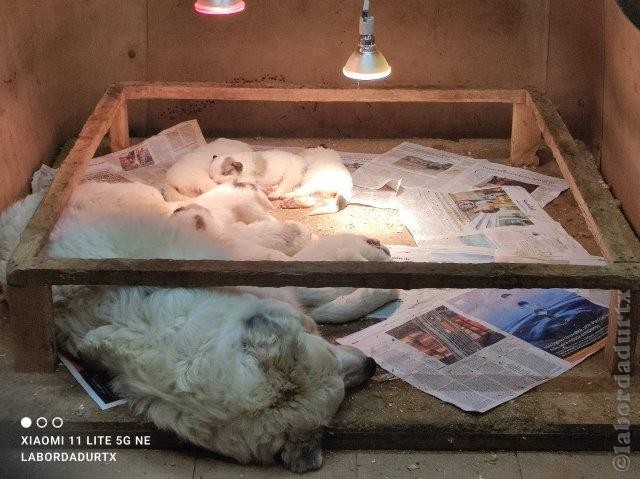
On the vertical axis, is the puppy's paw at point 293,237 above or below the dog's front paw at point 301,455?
above

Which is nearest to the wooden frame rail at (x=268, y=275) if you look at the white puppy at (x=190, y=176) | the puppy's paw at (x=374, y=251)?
the puppy's paw at (x=374, y=251)

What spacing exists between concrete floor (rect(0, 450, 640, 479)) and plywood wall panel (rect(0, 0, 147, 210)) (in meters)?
1.53

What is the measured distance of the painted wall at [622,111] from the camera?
3.88 metres

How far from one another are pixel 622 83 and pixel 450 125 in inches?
42.9

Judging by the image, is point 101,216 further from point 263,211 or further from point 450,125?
point 450,125

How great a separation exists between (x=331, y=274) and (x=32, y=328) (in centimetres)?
99

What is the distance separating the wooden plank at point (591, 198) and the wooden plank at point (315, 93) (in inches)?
11.1

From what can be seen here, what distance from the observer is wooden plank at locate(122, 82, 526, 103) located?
434 cm

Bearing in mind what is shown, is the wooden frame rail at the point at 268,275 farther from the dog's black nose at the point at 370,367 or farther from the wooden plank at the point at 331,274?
the dog's black nose at the point at 370,367

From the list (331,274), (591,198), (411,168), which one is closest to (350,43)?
(411,168)

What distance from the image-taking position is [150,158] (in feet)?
14.9

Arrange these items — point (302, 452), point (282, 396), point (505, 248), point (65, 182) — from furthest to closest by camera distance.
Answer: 1. point (505, 248)
2. point (65, 182)
3. point (302, 452)
4. point (282, 396)

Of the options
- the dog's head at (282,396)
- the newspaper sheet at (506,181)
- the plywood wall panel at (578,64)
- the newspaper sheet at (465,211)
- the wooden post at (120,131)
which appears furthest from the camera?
the plywood wall panel at (578,64)

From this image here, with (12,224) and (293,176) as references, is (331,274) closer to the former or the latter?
(12,224)
